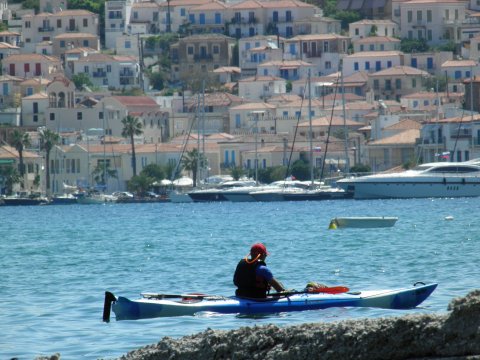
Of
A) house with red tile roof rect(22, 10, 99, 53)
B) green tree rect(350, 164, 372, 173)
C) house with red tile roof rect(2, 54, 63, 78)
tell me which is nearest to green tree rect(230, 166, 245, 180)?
green tree rect(350, 164, 372, 173)

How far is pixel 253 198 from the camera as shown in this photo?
101 m

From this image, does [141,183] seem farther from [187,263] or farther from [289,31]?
[187,263]

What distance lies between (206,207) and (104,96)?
5250 centimetres

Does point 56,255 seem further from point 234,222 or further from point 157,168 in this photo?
point 157,168

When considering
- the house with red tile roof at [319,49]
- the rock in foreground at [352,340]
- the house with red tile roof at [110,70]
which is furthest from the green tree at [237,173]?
the rock in foreground at [352,340]

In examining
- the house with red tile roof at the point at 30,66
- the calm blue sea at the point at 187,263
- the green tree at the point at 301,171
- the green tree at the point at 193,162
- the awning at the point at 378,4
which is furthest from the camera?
the awning at the point at 378,4

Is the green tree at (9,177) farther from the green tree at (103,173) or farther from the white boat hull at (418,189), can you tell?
the white boat hull at (418,189)

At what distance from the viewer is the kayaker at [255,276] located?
21.8 m

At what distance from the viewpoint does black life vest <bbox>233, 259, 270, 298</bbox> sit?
864 inches

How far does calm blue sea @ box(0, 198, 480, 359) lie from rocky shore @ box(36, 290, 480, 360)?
648 centimetres

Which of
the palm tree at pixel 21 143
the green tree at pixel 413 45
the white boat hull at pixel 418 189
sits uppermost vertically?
the green tree at pixel 413 45

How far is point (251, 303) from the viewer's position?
22188 millimetres

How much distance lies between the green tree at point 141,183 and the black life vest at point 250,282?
9461 cm

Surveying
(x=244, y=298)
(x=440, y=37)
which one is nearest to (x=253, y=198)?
(x=440, y=37)
